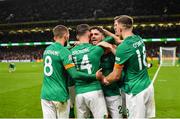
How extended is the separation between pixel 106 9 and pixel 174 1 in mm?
13249

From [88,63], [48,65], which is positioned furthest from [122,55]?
[48,65]

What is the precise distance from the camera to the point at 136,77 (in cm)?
699

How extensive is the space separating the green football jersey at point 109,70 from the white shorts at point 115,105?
0.09m

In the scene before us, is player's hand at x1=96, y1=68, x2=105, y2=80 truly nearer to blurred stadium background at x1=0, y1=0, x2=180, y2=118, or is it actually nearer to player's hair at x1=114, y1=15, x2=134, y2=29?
player's hair at x1=114, y1=15, x2=134, y2=29

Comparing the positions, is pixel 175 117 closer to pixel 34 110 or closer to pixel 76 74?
pixel 34 110

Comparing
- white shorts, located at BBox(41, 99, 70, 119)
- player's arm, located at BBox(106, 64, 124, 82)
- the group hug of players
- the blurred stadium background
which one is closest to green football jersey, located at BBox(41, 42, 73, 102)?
the group hug of players

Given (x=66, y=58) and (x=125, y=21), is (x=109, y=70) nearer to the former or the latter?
(x=66, y=58)

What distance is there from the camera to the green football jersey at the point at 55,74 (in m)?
7.33

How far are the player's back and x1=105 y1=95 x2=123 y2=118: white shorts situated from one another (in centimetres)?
92

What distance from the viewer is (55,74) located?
736 cm

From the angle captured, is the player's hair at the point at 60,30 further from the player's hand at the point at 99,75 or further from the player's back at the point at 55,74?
the player's hand at the point at 99,75

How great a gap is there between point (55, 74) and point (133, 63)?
1.58m

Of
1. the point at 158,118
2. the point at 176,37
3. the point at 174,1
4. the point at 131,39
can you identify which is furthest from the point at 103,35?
the point at 174,1

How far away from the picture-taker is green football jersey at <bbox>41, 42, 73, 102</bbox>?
7.33 metres
